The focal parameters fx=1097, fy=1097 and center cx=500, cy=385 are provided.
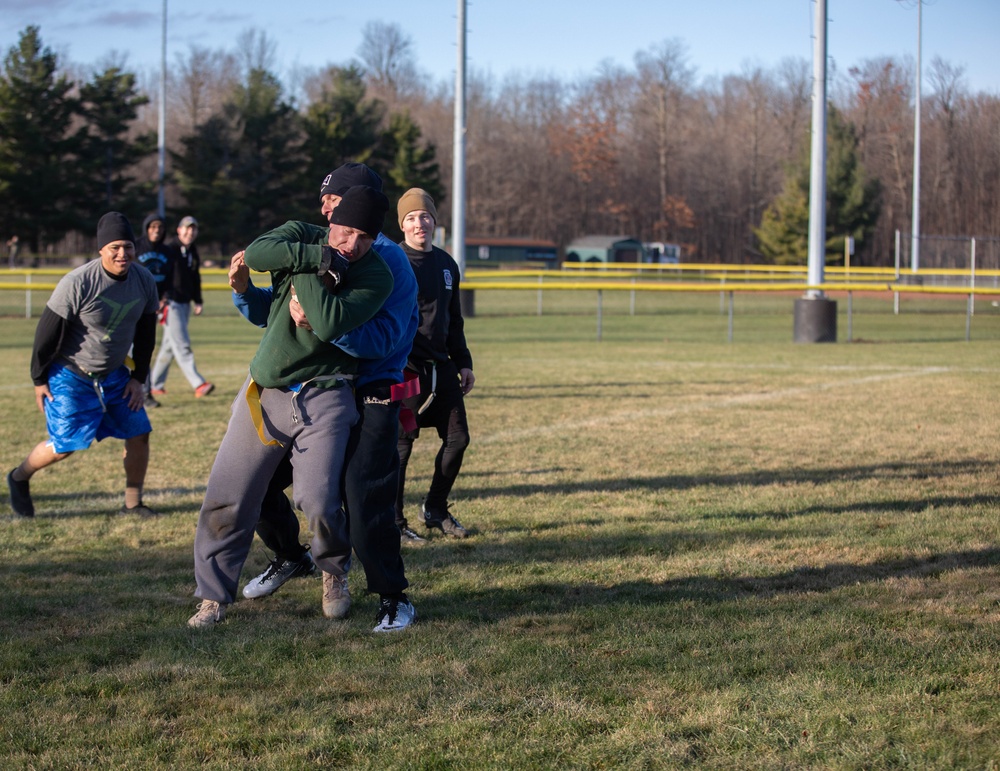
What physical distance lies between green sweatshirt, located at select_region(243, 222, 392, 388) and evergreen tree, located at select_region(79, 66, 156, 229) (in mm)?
53894

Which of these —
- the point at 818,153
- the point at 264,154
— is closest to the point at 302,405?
the point at 818,153

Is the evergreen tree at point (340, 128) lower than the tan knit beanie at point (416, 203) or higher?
higher

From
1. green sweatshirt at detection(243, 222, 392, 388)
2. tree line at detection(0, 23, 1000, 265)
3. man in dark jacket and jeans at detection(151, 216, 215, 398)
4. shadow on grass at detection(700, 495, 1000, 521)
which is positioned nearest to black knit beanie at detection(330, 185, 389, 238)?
green sweatshirt at detection(243, 222, 392, 388)

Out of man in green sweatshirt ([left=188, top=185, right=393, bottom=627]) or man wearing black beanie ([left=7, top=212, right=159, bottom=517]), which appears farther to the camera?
man wearing black beanie ([left=7, top=212, right=159, bottom=517])

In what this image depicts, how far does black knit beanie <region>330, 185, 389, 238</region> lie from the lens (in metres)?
4.19

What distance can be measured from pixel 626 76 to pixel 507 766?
96735 mm

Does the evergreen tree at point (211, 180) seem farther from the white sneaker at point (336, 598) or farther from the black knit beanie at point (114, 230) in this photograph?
the white sneaker at point (336, 598)

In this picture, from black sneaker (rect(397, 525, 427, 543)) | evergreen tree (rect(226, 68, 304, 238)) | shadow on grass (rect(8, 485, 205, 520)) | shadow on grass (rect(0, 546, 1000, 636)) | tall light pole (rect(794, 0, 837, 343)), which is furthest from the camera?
evergreen tree (rect(226, 68, 304, 238))

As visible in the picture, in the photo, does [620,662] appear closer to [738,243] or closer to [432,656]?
[432,656]

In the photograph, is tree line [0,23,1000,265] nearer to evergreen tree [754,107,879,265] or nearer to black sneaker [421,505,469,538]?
evergreen tree [754,107,879,265]

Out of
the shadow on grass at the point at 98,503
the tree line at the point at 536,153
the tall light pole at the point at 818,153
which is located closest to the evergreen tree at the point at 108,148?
the tree line at the point at 536,153

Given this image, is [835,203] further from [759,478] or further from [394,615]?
[394,615]

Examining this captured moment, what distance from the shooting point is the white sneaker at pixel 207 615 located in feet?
15.0

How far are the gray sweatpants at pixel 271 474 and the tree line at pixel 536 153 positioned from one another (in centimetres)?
5350
